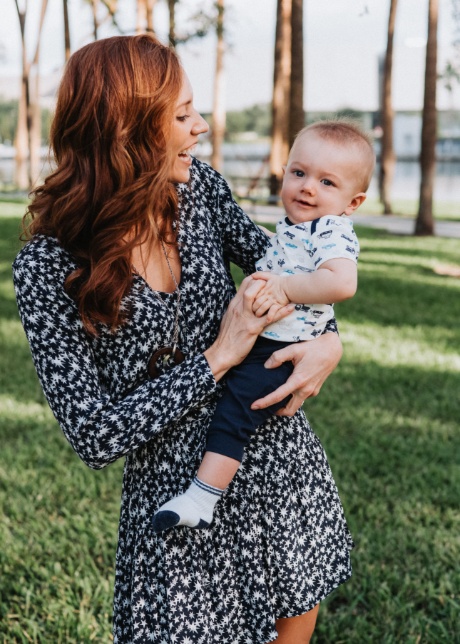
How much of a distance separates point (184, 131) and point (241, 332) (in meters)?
0.49

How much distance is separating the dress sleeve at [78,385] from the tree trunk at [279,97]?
13774mm

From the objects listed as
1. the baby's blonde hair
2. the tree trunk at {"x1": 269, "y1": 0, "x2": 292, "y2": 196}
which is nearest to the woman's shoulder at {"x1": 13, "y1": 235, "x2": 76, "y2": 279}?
the baby's blonde hair

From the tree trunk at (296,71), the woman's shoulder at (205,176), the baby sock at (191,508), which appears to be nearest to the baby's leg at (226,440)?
the baby sock at (191,508)

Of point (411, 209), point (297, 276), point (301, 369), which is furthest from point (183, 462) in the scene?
point (411, 209)

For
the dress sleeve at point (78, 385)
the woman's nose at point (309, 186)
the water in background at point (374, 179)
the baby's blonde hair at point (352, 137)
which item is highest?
the baby's blonde hair at point (352, 137)

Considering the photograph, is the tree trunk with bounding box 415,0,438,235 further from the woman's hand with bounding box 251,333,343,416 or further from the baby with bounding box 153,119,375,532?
the woman's hand with bounding box 251,333,343,416

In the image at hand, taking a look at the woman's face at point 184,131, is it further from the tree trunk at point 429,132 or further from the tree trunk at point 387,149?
the tree trunk at point 387,149

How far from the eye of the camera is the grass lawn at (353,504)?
3117mm

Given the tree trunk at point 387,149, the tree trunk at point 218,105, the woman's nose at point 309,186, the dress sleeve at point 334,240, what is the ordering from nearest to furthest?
the dress sleeve at point 334,240 < the woman's nose at point 309,186 < the tree trunk at point 387,149 < the tree trunk at point 218,105

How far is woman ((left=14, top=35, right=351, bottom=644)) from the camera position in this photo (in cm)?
182

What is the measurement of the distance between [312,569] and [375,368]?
4.40m

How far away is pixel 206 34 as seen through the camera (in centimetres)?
1580

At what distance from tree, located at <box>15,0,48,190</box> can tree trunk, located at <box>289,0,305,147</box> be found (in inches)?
673

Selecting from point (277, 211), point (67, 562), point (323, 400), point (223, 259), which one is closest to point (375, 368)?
point (323, 400)
